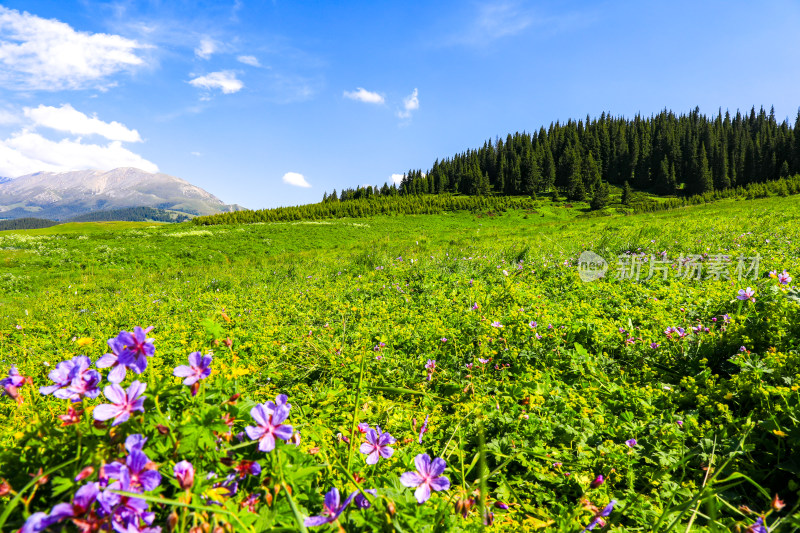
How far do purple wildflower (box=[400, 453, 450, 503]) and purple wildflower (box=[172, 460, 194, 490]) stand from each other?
0.64 meters

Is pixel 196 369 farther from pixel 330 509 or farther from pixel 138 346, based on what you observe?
pixel 330 509

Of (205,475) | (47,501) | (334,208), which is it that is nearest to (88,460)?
(47,501)

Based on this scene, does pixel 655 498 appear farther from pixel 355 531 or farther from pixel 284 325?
pixel 284 325

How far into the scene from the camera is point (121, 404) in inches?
42.9

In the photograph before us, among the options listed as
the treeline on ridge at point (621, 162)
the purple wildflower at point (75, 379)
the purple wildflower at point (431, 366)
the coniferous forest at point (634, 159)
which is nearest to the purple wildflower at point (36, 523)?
the purple wildflower at point (75, 379)

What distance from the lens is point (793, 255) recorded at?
608 cm

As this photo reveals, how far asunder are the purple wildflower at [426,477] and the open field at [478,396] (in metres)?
0.10

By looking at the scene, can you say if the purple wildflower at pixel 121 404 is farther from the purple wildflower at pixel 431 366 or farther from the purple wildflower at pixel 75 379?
the purple wildflower at pixel 431 366

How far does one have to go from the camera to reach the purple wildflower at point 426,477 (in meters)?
1.21

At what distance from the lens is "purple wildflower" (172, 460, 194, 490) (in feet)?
3.02

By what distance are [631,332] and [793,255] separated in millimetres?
4815

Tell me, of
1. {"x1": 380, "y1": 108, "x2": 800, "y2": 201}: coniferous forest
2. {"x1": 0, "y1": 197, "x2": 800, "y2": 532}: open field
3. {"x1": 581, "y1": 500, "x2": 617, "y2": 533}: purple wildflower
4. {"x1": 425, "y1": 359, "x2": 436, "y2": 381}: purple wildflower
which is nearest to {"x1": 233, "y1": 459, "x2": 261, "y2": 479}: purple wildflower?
{"x1": 0, "y1": 197, "x2": 800, "y2": 532}: open field

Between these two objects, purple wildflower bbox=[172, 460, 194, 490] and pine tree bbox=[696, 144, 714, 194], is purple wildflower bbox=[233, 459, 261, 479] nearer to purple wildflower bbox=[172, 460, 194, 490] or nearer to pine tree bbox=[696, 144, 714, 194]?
purple wildflower bbox=[172, 460, 194, 490]

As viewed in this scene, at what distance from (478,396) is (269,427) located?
241 centimetres
